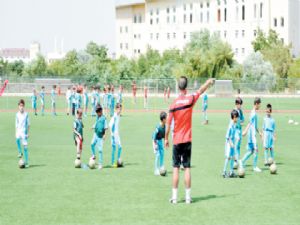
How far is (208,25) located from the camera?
5354 inches

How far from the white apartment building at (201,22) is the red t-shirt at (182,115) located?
360ft

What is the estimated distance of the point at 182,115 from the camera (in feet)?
44.3

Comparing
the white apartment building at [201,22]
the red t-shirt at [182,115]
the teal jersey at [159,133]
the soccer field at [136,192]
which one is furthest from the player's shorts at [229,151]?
the white apartment building at [201,22]

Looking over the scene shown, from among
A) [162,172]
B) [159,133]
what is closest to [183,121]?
[159,133]

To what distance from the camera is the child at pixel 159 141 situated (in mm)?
17734

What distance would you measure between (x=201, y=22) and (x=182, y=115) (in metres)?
125

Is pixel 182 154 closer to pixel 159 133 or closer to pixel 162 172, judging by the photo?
pixel 159 133

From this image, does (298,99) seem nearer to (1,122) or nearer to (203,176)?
(1,122)

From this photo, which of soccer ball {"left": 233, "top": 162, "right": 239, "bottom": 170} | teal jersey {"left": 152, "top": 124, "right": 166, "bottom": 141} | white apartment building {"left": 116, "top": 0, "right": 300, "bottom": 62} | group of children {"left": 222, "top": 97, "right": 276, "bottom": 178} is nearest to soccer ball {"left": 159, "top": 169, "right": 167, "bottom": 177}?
teal jersey {"left": 152, "top": 124, "right": 166, "bottom": 141}

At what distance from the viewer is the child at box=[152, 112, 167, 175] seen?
17734 mm

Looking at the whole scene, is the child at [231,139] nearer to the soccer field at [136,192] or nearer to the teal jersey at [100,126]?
the soccer field at [136,192]

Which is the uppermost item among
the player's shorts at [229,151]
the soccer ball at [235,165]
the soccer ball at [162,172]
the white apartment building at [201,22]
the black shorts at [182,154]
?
the white apartment building at [201,22]

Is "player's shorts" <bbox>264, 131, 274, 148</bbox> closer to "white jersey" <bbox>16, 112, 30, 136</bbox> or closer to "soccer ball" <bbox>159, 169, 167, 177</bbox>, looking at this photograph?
"soccer ball" <bbox>159, 169, 167, 177</bbox>

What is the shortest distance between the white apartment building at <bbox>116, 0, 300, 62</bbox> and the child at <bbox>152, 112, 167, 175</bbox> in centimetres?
10532
